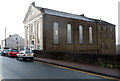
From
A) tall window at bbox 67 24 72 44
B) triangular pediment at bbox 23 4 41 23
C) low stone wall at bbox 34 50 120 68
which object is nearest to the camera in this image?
low stone wall at bbox 34 50 120 68

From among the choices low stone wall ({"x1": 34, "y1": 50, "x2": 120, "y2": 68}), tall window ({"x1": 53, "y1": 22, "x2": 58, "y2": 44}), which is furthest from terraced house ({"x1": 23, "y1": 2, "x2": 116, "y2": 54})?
low stone wall ({"x1": 34, "y1": 50, "x2": 120, "y2": 68})

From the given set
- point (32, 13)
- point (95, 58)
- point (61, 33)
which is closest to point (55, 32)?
point (61, 33)

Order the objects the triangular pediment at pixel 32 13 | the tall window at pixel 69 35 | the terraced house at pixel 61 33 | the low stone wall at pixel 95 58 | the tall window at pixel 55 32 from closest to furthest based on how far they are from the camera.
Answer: the low stone wall at pixel 95 58 → the terraced house at pixel 61 33 → the tall window at pixel 55 32 → the triangular pediment at pixel 32 13 → the tall window at pixel 69 35

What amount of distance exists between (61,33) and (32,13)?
9.91m

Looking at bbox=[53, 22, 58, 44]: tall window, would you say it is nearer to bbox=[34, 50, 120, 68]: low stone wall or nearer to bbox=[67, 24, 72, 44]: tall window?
bbox=[67, 24, 72, 44]: tall window

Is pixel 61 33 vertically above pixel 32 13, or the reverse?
pixel 32 13

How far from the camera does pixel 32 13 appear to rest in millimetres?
35344

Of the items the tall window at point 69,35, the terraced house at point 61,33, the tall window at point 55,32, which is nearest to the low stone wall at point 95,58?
the terraced house at point 61,33

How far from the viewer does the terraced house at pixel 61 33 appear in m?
30.4

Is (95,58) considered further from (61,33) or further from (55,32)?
(61,33)

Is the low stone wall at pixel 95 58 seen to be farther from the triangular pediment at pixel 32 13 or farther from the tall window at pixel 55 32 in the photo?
the triangular pediment at pixel 32 13

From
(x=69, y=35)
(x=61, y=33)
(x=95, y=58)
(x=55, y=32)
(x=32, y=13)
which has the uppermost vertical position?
(x=32, y=13)

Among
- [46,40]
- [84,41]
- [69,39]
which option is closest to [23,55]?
[46,40]

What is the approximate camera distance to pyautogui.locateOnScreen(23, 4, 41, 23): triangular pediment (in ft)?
107
